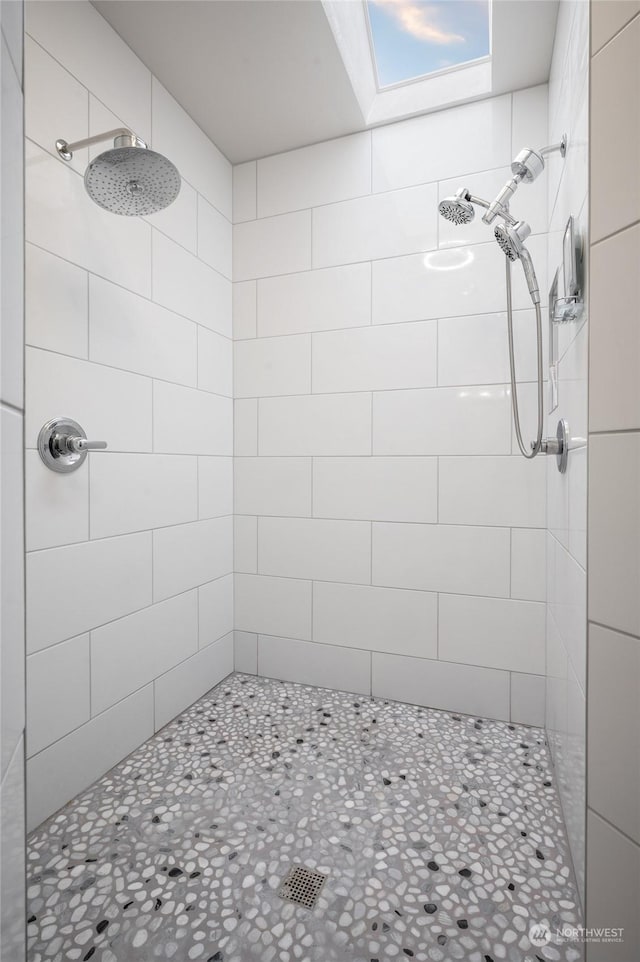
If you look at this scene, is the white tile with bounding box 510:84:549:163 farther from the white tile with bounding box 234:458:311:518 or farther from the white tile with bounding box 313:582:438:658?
the white tile with bounding box 313:582:438:658

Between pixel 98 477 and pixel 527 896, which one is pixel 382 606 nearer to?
pixel 527 896

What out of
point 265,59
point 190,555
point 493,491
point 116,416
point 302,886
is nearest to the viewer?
point 302,886

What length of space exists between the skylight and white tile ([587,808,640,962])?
1057 mm

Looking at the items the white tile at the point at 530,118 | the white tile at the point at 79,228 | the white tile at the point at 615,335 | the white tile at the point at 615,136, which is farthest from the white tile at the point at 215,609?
the white tile at the point at 530,118

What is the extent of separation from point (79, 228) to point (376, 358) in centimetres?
102

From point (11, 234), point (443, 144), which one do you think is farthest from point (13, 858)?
point (443, 144)

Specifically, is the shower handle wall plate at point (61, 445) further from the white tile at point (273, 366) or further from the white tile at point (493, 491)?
the white tile at point (493, 491)

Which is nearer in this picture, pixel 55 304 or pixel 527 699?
pixel 55 304

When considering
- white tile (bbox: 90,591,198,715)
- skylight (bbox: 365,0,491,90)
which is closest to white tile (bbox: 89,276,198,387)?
white tile (bbox: 90,591,198,715)

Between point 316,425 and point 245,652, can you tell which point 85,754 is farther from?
point 316,425

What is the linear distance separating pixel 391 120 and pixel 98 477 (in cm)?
165

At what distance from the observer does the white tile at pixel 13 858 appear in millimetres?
385

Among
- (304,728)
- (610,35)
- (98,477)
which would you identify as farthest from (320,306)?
(304,728)

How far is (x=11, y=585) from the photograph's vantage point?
42 centimetres
